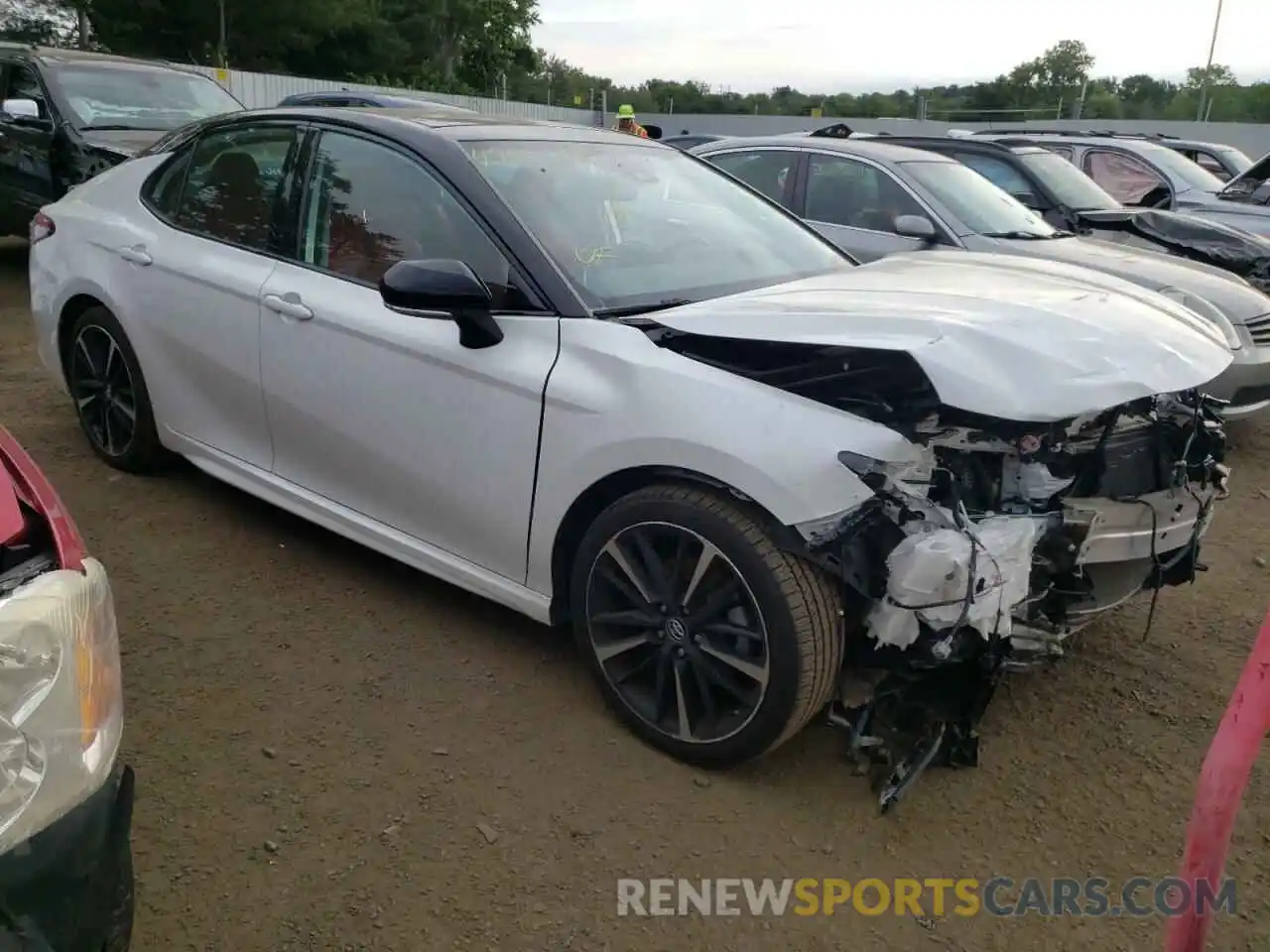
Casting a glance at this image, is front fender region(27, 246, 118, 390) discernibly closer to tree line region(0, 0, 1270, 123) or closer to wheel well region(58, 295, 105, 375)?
wheel well region(58, 295, 105, 375)

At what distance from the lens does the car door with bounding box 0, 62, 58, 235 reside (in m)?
7.69

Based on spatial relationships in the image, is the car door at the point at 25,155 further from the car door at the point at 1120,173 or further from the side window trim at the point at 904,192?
the car door at the point at 1120,173

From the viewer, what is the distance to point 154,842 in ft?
7.93

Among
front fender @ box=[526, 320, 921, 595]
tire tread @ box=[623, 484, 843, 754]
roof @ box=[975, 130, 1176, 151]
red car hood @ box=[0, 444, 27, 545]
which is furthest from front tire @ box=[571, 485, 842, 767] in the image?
roof @ box=[975, 130, 1176, 151]

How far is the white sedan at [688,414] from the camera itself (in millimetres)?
2408

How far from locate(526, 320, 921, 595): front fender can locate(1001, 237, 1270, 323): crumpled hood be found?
3.66 meters

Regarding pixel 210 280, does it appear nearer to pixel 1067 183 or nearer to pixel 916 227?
pixel 916 227

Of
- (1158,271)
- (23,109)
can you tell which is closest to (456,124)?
(1158,271)

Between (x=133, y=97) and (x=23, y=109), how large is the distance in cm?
91

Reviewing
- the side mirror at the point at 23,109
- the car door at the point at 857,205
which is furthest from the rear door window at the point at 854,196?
the side mirror at the point at 23,109

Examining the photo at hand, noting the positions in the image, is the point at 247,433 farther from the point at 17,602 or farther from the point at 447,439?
the point at 17,602

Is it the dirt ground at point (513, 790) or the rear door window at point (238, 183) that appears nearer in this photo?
the dirt ground at point (513, 790)

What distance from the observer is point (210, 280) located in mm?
3662

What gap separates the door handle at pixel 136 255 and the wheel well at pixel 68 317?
0.96 feet
